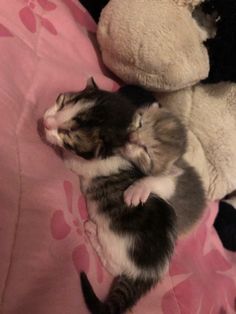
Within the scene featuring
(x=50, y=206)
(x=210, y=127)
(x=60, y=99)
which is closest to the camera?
(x=50, y=206)

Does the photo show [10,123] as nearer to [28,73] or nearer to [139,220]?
[28,73]

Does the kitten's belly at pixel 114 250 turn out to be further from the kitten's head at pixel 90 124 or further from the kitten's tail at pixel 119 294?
the kitten's head at pixel 90 124

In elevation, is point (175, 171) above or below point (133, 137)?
below

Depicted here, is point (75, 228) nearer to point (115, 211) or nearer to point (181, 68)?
point (115, 211)

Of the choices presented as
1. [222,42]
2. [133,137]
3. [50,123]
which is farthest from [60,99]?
[222,42]

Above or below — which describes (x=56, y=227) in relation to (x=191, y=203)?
above

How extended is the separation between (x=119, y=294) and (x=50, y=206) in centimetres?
24

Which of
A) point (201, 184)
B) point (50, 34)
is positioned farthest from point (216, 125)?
point (50, 34)

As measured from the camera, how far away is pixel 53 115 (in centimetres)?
93

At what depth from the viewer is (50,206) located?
0.85m

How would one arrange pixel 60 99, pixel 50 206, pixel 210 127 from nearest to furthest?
pixel 50 206 < pixel 60 99 < pixel 210 127

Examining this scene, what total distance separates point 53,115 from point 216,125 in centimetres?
46

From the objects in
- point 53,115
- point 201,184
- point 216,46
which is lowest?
point 201,184

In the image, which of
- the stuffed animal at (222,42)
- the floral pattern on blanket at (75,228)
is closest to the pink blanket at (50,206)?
the floral pattern on blanket at (75,228)
